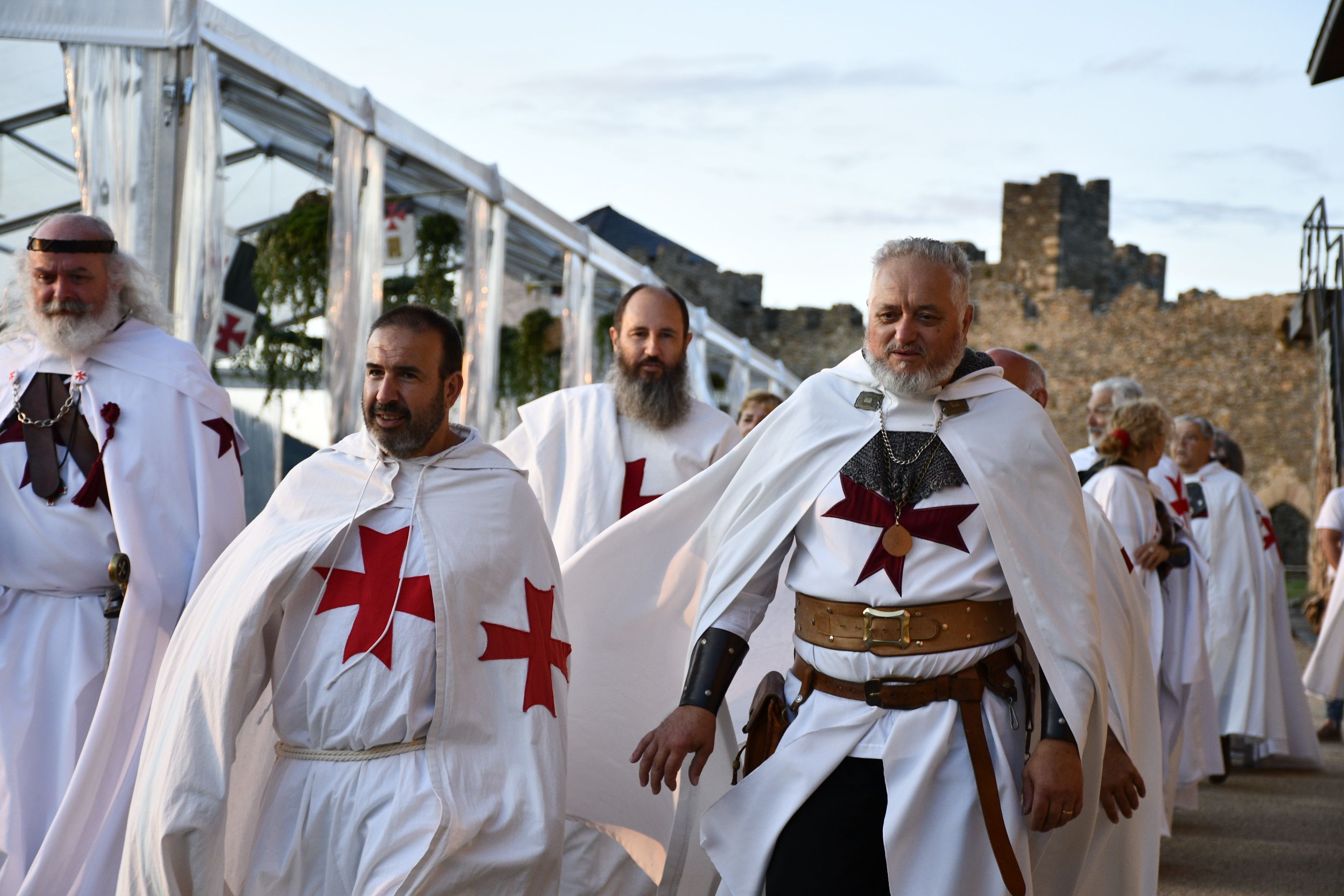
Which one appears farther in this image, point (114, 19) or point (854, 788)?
point (114, 19)

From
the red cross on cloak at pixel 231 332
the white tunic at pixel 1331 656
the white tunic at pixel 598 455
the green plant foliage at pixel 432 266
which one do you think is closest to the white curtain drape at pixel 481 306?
the green plant foliage at pixel 432 266

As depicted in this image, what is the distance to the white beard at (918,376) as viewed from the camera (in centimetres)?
279

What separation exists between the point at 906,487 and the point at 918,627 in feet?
0.95

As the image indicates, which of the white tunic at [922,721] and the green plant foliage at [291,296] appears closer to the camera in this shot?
the white tunic at [922,721]

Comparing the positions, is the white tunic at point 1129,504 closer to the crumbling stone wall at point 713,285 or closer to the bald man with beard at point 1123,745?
the bald man with beard at point 1123,745

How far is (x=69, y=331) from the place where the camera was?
3744mm

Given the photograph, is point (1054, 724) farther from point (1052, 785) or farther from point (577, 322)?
point (577, 322)

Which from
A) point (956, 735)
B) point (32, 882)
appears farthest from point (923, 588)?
point (32, 882)

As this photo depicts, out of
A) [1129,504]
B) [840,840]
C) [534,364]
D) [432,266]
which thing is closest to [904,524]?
[840,840]

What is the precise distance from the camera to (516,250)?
1020cm

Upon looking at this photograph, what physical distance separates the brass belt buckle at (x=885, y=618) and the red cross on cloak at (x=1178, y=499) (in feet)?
13.6

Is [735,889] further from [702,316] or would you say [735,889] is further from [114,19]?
[702,316]

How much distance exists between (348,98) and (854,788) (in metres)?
5.17

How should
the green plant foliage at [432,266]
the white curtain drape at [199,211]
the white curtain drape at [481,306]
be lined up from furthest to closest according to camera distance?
the green plant foliage at [432,266]
the white curtain drape at [481,306]
the white curtain drape at [199,211]
